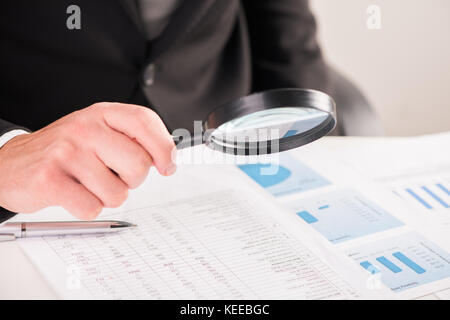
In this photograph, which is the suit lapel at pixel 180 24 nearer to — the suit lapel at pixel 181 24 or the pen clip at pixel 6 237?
the suit lapel at pixel 181 24

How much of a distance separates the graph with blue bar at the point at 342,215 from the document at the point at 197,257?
0.12 feet

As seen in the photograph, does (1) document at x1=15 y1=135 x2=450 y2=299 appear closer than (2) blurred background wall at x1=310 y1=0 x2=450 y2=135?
Yes

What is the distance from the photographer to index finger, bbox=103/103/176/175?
0.77 meters

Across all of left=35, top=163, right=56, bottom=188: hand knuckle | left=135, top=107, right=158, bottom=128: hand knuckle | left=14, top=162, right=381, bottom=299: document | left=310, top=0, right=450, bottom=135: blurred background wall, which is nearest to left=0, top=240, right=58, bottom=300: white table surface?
left=14, top=162, right=381, bottom=299: document

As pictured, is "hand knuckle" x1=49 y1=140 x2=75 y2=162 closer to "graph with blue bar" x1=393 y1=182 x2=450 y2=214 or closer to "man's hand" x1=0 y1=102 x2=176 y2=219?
"man's hand" x1=0 y1=102 x2=176 y2=219

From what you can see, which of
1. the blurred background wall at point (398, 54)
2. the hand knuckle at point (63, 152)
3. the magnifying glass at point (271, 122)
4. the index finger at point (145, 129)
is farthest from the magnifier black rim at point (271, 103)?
the blurred background wall at point (398, 54)

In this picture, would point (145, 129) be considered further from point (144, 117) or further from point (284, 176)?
point (284, 176)

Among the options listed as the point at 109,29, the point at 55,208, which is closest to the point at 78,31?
the point at 109,29

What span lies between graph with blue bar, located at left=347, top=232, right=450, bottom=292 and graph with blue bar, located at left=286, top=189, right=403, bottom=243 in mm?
34

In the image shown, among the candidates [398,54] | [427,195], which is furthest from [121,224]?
[398,54]

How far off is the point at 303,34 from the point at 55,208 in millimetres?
875

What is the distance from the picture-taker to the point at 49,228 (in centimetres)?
Result: 85

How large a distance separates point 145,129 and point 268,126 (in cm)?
20
